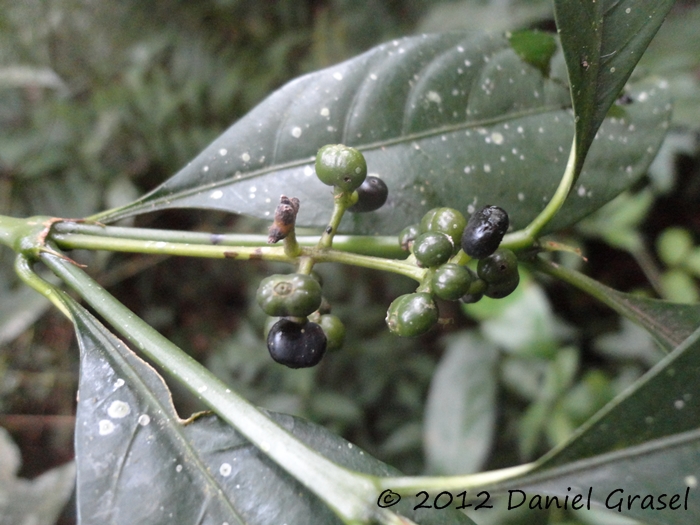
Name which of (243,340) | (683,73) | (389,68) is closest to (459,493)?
(389,68)

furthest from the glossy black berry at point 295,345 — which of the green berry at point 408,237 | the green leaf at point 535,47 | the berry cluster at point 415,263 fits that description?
the green leaf at point 535,47

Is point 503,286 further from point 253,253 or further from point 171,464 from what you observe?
point 171,464

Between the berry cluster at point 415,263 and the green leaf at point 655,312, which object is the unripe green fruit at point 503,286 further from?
the green leaf at point 655,312

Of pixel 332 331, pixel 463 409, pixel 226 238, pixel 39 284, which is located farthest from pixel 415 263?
pixel 463 409

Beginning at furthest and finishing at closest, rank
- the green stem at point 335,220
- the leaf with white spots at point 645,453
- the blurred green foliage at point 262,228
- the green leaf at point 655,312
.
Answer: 1. the blurred green foliage at point 262,228
2. the green leaf at point 655,312
3. the green stem at point 335,220
4. the leaf with white spots at point 645,453

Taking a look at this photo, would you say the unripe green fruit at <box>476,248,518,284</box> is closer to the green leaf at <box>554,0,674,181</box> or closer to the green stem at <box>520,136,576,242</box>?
the green stem at <box>520,136,576,242</box>

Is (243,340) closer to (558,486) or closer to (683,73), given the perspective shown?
(558,486)
